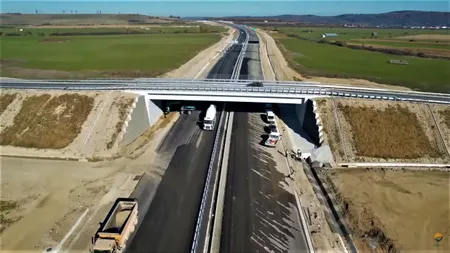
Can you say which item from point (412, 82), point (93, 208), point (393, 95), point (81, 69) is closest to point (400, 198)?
point (393, 95)

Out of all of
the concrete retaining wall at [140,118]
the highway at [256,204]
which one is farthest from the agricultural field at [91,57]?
the highway at [256,204]

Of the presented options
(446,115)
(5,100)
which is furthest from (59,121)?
(446,115)

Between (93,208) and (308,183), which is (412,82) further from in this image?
(93,208)

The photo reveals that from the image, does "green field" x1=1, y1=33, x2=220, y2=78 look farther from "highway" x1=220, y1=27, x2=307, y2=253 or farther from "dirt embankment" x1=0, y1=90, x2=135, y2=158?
"highway" x1=220, y1=27, x2=307, y2=253

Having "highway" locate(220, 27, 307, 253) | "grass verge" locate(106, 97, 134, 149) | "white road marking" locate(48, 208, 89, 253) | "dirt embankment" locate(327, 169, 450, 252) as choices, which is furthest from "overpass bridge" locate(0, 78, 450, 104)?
"white road marking" locate(48, 208, 89, 253)

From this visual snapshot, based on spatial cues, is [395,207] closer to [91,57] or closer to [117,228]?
[117,228]

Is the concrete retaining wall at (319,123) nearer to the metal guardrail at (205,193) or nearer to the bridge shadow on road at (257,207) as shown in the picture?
the bridge shadow on road at (257,207)

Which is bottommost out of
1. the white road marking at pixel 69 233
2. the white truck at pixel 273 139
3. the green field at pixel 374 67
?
the white road marking at pixel 69 233
